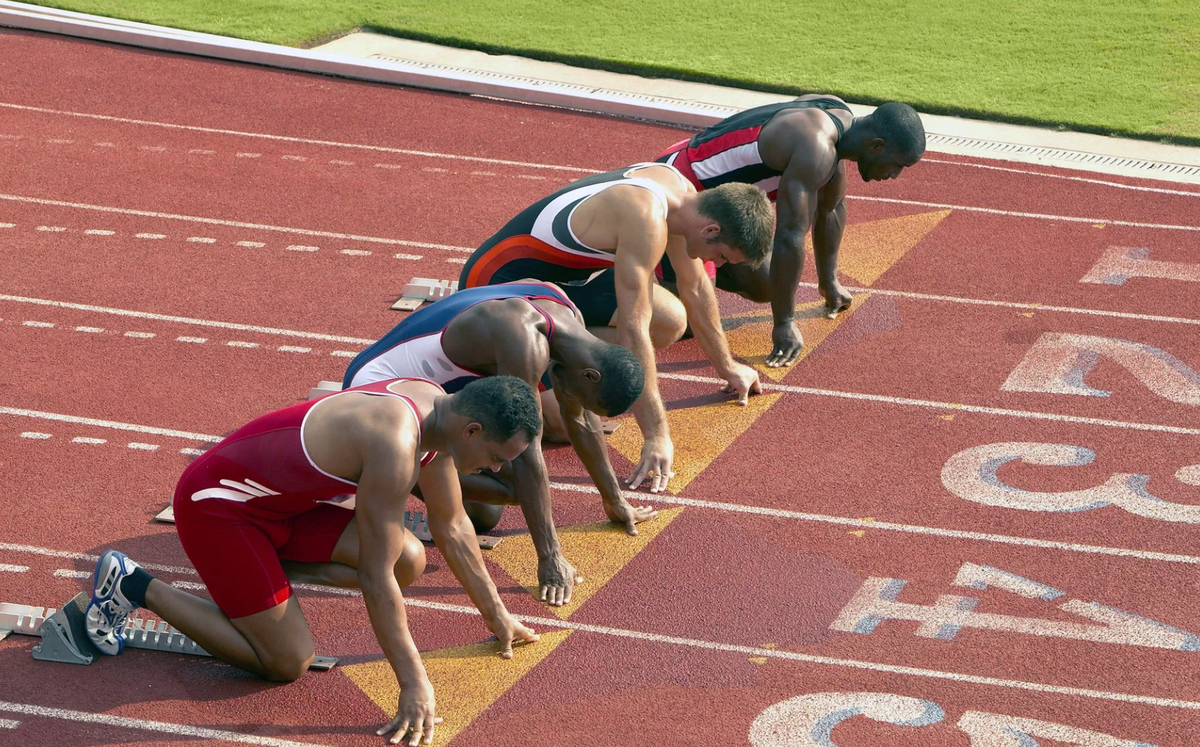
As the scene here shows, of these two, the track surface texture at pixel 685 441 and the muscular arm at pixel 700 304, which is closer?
the track surface texture at pixel 685 441

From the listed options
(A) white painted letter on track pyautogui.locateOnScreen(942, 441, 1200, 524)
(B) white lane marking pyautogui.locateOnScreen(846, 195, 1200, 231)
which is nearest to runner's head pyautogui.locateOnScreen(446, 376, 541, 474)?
(A) white painted letter on track pyautogui.locateOnScreen(942, 441, 1200, 524)

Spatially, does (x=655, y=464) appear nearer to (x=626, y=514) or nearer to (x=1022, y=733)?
(x=626, y=514)

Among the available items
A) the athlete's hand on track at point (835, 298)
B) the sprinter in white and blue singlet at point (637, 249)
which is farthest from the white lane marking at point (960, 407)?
the athlete's hand on track at point (835, 298)

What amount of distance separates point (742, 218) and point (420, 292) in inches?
116

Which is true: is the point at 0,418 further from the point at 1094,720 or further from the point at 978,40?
the point at 978,40

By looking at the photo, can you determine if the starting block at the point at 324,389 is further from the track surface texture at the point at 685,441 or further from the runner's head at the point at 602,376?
the runner's head at the point at 602,376

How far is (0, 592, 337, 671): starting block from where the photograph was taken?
16.8 ft

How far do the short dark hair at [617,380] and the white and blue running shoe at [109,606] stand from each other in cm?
178

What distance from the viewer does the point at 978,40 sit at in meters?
13.4

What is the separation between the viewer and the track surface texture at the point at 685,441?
5.00 meters

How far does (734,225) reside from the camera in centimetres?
588

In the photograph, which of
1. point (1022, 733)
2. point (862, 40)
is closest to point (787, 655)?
point (1022, 733)

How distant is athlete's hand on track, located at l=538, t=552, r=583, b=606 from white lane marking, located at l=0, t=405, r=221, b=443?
6.60 feet

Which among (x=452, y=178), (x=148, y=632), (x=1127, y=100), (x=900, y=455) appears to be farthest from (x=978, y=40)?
(x=148, y=632)
